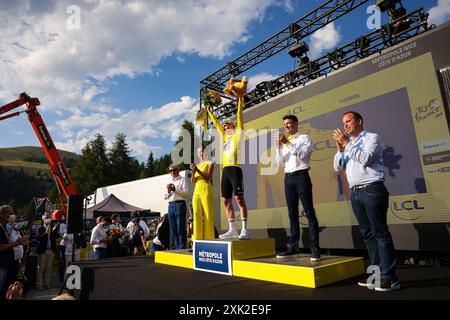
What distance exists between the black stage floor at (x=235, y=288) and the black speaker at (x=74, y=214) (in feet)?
4.71

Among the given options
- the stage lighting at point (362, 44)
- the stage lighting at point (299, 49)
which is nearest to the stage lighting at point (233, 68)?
the stage lighting at point (299, 49)

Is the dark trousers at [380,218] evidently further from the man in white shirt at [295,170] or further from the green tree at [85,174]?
the green tree at [85,174]

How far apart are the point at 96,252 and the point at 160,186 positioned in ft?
33.8

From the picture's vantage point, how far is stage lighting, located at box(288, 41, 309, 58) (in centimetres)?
838

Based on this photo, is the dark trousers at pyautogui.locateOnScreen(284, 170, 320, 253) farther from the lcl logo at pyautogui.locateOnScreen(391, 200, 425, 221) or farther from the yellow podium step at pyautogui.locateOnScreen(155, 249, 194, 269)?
the lcl logo at pyautogui.locateOnScreen(391, 200, 425, 221)

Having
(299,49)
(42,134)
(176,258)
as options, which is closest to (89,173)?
(42,134)

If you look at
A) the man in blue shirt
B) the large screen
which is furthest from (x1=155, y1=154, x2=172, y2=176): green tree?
the man in blue shirt

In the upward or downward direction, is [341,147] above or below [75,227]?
above

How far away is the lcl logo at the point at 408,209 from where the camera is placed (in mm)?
3768

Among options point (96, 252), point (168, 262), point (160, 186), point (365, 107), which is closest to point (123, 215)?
point (160, 186)

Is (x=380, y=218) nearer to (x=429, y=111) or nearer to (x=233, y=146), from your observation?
(x=233, y=146)

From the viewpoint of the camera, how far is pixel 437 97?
12.0ft

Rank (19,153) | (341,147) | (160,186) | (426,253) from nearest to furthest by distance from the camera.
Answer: (341,147) → (426,253) → (160,186) → (19,153)
